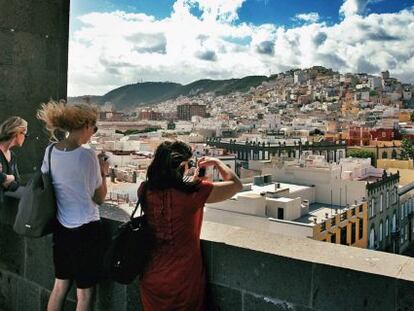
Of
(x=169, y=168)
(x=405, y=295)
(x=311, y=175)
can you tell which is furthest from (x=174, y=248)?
(x=311, y=175)

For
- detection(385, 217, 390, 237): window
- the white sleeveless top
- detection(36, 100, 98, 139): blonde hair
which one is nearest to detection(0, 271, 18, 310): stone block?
the white sleeveless top

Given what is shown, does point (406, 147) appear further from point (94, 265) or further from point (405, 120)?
point (94, 265)

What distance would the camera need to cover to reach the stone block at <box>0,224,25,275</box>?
2490mm

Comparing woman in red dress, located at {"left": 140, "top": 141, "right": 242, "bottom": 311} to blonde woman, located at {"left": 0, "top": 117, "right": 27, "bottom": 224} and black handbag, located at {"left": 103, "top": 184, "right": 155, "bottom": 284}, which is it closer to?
black handbag, located at {"left": 103, "top": 184, "right": 155, "bottom": 284}

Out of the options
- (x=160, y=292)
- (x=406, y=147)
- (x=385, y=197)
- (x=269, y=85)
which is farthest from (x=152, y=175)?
(x=269, y=85)

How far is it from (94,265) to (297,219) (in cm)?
2136

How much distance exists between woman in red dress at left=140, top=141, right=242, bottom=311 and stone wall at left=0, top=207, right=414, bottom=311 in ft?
0.56

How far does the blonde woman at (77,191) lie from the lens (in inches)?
70.2

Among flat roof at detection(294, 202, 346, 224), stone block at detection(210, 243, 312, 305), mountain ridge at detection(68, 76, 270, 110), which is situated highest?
mountain ridge at detection(68, 76, 270, 110)

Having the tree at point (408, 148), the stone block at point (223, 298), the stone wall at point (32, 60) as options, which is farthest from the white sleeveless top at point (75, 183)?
the tree at point (408, 148)

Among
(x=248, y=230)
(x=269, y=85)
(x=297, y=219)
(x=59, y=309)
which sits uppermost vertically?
(x=269, y=85)

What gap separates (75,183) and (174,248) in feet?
1.39

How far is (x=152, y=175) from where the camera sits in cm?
163

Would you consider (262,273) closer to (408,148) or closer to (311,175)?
(311,175)
